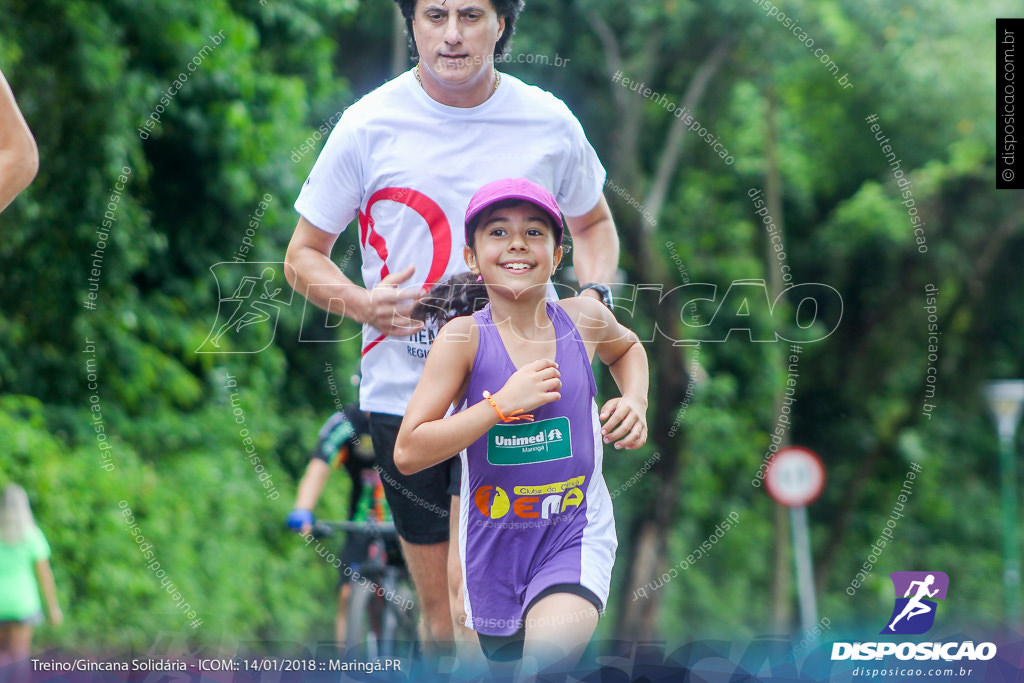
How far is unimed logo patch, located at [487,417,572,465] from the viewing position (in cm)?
253

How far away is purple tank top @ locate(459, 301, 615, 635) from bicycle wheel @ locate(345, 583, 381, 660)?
9.53 ft

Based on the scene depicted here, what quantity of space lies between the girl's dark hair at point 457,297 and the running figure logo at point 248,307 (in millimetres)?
4230

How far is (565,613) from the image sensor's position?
2.43 meters

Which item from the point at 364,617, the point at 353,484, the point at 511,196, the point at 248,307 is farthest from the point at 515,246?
the point at 248,307

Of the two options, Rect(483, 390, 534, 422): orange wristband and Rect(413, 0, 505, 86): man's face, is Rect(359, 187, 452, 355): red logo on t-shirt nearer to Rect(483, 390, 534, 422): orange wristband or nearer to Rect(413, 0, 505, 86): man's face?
Rect(413, 0, 505, 86): man's face

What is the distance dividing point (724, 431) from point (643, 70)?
448 cm

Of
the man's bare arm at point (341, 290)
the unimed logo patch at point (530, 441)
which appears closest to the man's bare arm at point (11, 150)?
the man's bare arm at point (341, 290)

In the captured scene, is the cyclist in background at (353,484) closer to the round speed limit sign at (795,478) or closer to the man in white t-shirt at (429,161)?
the man in white t-shirt at (429,161)

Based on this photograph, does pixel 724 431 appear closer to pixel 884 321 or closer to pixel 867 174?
pixel 884 321

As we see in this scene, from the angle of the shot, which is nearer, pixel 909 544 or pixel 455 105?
pixel 455 105

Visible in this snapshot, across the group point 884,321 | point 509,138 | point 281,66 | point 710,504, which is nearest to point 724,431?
point 710,504

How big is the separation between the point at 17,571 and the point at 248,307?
97.5 inches

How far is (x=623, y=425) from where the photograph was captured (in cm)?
243

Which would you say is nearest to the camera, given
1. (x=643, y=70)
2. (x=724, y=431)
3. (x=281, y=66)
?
(x=281, y=66)
